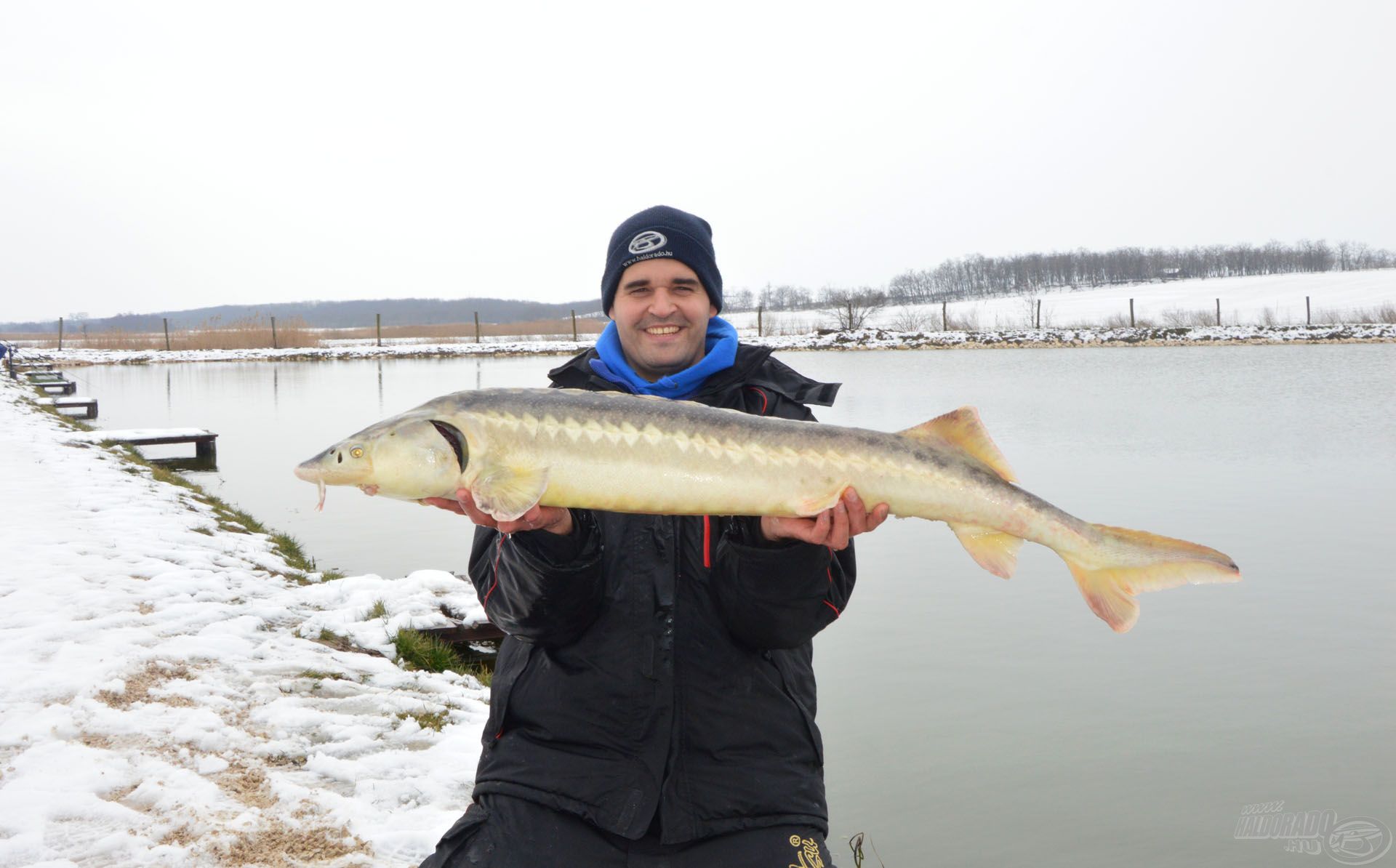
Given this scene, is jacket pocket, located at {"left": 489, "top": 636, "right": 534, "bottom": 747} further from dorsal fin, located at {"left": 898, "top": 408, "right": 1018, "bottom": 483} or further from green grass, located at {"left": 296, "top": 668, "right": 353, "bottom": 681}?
green grass, located at {"left": 296, "top": 668, "right": 353, "bottom": 681}

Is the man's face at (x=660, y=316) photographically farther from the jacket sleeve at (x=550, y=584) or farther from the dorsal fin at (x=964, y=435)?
the dorsal fin at (x=964, y=435)

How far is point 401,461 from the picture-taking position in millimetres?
2855

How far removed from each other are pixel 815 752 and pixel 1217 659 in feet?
16.1

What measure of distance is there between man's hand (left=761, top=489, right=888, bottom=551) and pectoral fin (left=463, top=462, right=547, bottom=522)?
0.76 meters

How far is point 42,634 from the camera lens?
5.65 m

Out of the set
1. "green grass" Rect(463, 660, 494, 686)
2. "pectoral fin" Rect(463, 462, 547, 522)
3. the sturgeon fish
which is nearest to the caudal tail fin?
the sturgeon fish

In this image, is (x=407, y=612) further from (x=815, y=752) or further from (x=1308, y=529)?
(x=1308, y=529)

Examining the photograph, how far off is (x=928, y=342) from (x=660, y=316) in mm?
40130

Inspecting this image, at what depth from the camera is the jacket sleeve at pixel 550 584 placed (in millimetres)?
2863

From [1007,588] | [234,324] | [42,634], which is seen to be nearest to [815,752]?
[42,634]

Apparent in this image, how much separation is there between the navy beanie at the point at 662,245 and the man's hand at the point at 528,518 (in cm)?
123

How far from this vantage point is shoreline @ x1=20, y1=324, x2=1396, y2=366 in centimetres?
3722

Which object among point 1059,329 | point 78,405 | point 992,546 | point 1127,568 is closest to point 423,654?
point 992,546

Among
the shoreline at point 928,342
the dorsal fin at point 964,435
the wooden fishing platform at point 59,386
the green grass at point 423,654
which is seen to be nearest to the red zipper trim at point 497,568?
the dorsal fin at point 964,435
